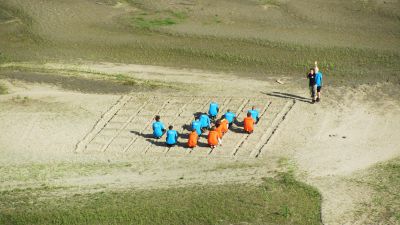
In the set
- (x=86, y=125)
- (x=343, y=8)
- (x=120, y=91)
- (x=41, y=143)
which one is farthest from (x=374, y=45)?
(x=41, y=143)

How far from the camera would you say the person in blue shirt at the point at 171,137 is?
27.2m

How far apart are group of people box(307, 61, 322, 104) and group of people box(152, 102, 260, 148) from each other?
3.11 m

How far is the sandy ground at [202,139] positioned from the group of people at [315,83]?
520 mm

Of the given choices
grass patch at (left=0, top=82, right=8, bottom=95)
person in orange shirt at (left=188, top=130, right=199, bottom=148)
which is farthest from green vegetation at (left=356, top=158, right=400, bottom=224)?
grass patch at (left=0, top=82, right=8, bottom=95)

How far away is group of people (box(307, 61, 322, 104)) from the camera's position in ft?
99.9

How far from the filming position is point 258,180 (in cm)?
2470

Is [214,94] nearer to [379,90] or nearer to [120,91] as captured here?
[120,91]

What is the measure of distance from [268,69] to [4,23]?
18285 millimetres

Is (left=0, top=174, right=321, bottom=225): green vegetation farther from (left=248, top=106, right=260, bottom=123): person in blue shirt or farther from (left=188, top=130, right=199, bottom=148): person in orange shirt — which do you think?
(left=248, top=106, right=260, bottom=123): person in blue shirt

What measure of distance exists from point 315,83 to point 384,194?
870 cm

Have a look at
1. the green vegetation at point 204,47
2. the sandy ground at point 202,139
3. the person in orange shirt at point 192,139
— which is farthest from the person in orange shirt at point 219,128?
the green vegetation at point 204,47

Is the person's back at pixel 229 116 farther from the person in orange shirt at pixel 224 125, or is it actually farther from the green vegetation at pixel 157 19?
the green vegetation at pixel 157 19

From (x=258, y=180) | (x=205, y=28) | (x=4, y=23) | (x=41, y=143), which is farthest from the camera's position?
(x=4, y=23)

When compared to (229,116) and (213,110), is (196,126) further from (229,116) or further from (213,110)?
(213,110)
